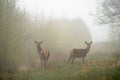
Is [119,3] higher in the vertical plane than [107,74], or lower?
higher

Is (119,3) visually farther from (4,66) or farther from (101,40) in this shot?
(101,40)

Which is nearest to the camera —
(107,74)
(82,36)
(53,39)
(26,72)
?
(107,74)

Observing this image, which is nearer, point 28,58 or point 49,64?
point 49,64

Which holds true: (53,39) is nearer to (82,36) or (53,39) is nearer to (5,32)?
(5,32)

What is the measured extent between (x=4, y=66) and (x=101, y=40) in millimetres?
26606

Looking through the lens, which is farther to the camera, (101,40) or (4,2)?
(101,40)

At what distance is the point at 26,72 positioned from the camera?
50.3ft

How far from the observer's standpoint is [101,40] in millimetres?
40688

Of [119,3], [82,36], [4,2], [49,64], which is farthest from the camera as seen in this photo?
[82,36]

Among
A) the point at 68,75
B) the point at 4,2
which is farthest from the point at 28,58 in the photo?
the point at 68,75

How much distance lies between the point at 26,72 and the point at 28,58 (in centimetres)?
411

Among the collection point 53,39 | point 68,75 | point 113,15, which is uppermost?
point 113,15

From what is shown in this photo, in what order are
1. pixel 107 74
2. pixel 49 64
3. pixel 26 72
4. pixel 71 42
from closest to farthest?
pixel 107 74
pixel 26 72
pixel 49 64
pixel 71 42

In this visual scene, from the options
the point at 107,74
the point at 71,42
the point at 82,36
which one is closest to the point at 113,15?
the point at 107,74
